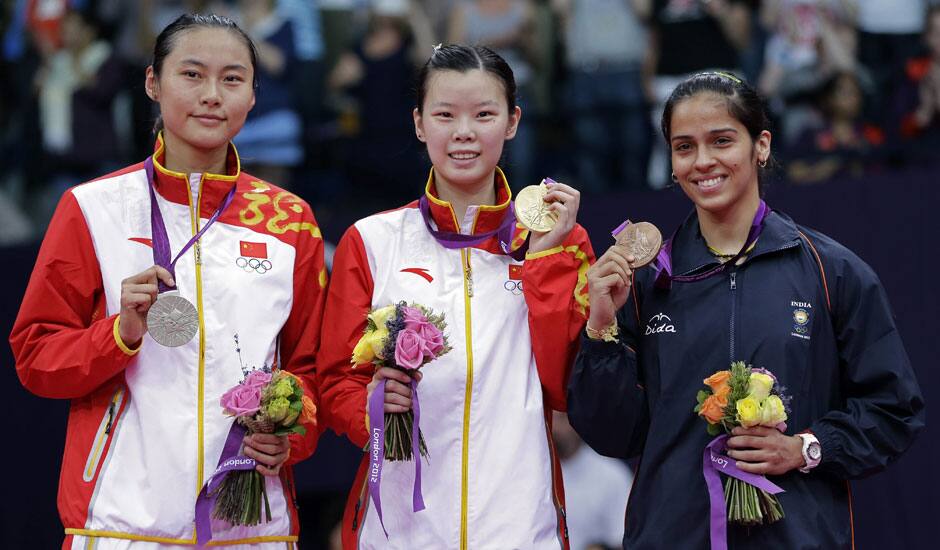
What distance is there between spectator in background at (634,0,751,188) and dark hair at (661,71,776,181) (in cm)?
336

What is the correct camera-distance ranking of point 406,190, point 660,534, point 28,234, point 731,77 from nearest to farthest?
point 660,534 → point 731,77 → point 406,190 → point 28,234

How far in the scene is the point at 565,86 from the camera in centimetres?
732

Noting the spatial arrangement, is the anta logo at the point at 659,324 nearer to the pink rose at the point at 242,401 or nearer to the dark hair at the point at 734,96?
the dark hair at the point at 734,96

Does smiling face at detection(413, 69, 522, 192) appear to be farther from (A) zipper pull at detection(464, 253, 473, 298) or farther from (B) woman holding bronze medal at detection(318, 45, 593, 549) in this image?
(A) zipper pull at detection(464, 253, 473, 298)

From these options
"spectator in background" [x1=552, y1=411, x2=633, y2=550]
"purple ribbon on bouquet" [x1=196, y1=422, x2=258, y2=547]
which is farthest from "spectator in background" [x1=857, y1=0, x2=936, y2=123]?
"purple ribbon on bouquet" [x1=196, y1=422, x2=258, y2=547]

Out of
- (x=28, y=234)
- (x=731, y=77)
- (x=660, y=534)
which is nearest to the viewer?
(x=660, y=534)

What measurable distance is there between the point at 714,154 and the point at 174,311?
1.49m

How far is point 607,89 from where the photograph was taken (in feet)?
23.1

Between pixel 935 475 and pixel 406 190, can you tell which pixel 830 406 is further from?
pixel 406 190

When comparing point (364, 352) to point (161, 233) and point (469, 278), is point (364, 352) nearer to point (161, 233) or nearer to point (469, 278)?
point (469, 278)

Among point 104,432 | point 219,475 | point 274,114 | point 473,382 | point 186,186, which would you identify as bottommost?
point 219,475

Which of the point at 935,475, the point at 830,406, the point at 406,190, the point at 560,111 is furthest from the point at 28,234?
the point at 830,406

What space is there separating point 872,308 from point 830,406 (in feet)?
0.91

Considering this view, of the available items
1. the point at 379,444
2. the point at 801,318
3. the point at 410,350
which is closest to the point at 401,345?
the point at 410,350
